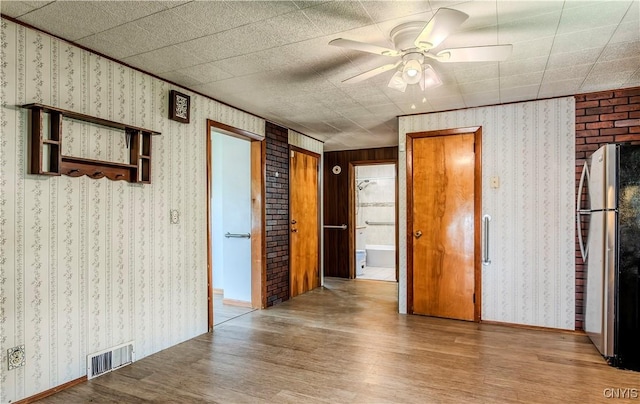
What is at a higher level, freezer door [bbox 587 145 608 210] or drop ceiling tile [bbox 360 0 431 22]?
drop ceiling tile [bbox 360 0 431 22]

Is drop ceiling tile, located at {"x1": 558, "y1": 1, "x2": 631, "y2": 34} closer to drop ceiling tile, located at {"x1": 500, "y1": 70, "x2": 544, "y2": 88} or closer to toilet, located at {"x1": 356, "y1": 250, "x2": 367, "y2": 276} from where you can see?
drop ceiling tile, located at {"x1": 500, "y1": 70, "x2": 544, "y2": 88}

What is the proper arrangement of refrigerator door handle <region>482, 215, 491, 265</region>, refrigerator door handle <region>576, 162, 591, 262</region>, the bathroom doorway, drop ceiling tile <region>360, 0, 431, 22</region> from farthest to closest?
the bathroom doorway, refrigerator door handle <region>482, 215, 491, 265</region>, refrigerator door handle <region>576, 162, 591, 262</region>, drop ceiling tile <region>360, 0, 431, 22</region>

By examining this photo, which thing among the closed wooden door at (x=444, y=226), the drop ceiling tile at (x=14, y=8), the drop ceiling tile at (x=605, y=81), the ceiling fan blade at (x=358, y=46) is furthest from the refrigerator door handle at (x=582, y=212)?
the drop ceiling tile at (x=14, y=8)

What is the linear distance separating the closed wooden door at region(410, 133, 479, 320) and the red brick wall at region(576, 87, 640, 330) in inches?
36.5

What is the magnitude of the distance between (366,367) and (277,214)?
2398mm

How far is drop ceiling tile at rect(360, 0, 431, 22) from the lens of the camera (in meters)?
1.91

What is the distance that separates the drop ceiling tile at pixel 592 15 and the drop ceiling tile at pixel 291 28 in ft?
4.67

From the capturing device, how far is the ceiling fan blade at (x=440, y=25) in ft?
5.30

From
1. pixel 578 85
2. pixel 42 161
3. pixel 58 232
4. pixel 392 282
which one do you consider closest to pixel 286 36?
pixel 42 161

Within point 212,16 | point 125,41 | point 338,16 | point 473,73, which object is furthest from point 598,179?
point 125,41

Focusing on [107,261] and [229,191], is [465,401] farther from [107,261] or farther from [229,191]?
[229,191]

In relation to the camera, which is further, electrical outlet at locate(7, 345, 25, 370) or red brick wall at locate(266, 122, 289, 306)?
red brick wall at locate(266, 122, 289, 306)

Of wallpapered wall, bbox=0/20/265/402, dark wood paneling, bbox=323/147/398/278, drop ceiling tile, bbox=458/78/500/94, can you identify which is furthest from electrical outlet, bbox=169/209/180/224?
dark wood paneling, bbox=323/147/398/278

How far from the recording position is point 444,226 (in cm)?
398
